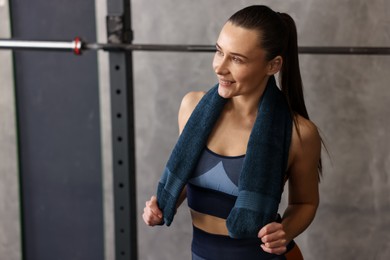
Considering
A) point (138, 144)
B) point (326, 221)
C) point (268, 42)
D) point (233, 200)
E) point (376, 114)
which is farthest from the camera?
point (138, 144)

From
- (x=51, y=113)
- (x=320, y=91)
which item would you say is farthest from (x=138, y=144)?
(x=320, y=91)

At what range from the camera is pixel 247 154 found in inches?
41.6

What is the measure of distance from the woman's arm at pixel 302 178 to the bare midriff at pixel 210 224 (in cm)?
13

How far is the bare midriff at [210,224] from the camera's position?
1124 mm

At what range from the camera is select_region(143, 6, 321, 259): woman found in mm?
1003

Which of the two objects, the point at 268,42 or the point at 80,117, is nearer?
the point at 268,42

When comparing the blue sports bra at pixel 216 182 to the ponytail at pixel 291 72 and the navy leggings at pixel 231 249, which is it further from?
the ponytail at pixel 291 72

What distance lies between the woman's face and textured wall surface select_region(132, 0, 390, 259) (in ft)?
2.06

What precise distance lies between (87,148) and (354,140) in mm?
948

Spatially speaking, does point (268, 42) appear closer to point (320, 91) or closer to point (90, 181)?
point (320, 91)

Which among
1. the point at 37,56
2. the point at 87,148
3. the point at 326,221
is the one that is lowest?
the point at 326,221

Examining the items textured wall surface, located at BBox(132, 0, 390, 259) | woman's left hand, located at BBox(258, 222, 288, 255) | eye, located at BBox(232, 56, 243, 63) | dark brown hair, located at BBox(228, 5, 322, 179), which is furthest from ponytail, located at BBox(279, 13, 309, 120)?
textured wall surface, located at BBox(132, 0, 390, 259)

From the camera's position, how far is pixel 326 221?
1721 mm

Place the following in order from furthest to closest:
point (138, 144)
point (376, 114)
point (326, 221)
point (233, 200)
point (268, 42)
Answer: point (138, 144), point (326, 221), point (376, 114), point (233, 200), point (268, 42)
